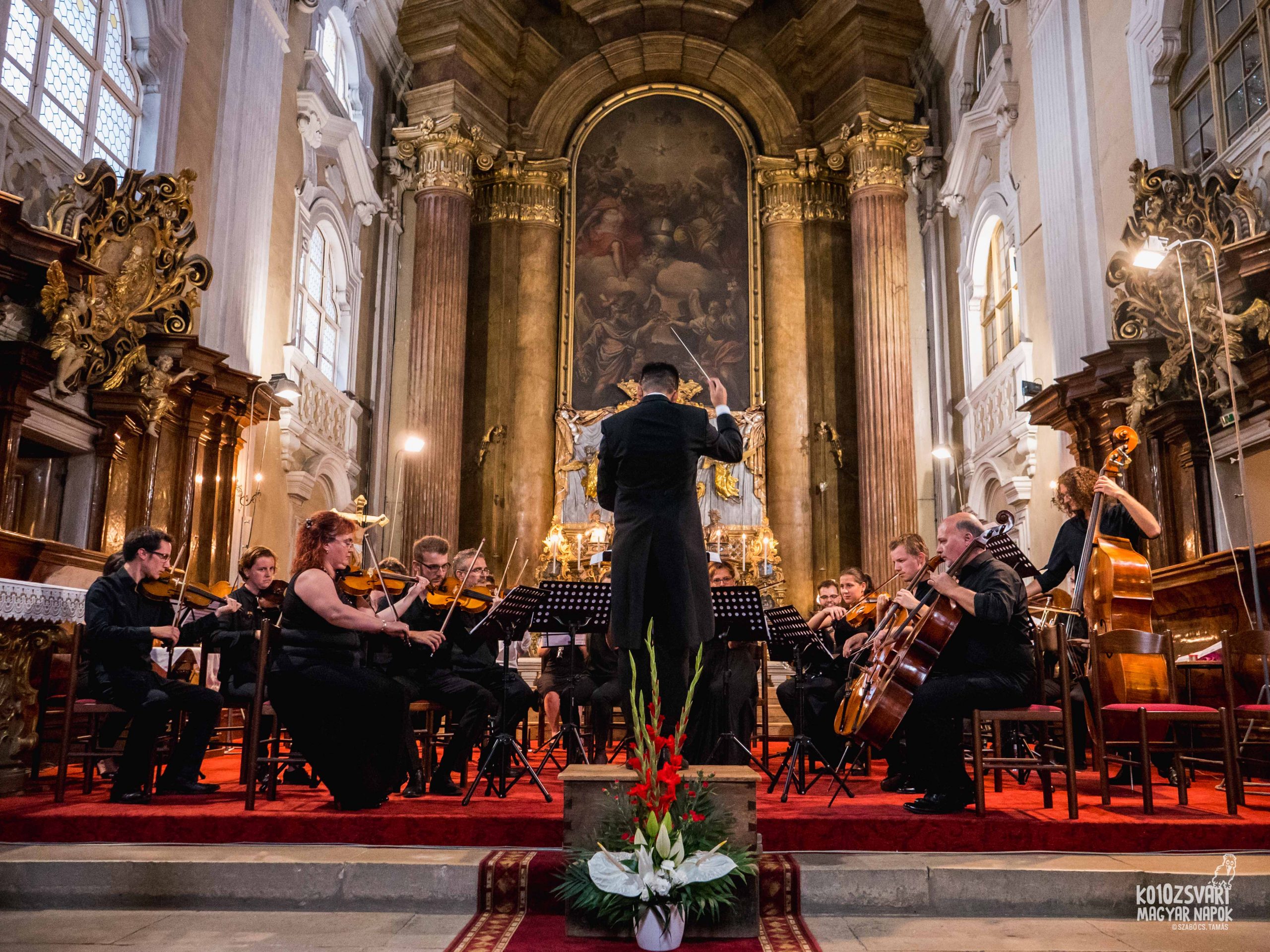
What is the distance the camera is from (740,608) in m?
5.52

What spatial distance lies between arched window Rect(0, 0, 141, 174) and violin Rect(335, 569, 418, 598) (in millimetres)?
4784

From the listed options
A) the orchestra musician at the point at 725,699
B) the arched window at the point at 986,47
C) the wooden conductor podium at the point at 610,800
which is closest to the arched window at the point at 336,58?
the arched window at the point at 986,47

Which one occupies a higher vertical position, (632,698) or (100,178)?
(100,178)

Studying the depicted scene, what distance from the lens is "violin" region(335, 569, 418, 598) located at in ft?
16.7

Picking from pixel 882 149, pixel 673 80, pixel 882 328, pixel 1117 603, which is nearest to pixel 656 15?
pixel 673 80

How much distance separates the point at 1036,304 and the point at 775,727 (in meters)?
5.17

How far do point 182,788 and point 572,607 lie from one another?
2.18 metres

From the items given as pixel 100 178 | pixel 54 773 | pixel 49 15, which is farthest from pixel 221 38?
pixel 54 773

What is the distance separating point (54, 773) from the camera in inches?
258

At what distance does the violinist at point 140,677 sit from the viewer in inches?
208

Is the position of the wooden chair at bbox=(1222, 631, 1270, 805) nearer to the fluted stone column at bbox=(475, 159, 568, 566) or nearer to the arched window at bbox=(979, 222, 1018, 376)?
the arched window at bbox=(979, 222, 1018, 376)

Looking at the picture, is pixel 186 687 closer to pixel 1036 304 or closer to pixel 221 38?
pixel 221 38

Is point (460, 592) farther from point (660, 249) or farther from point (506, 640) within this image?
point (660, 249)

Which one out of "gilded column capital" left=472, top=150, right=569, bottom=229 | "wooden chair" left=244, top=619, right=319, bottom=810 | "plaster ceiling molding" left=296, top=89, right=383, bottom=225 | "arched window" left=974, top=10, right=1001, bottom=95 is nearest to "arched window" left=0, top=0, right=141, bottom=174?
"plaster ceiling molding" left=296, top=89, right=383, bottom=225
